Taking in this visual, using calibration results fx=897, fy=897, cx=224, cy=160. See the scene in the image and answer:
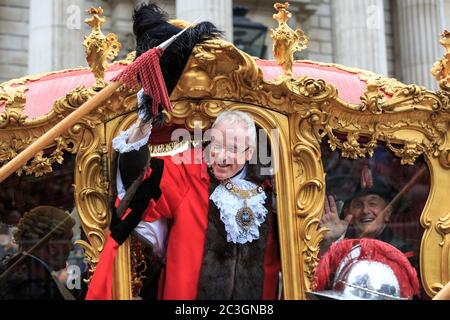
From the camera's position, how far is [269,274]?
5258 millimetres

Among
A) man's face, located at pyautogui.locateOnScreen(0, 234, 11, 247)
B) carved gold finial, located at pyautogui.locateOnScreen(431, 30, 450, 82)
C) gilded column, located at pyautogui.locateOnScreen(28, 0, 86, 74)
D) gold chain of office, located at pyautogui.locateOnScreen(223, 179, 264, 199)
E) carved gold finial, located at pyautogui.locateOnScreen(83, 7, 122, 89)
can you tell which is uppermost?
gilded column, located at pyautogui.locateOnScreen(28, 0, 86, 74)

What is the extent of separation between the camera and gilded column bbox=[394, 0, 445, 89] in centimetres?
2127

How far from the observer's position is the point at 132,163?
4844 millimetres

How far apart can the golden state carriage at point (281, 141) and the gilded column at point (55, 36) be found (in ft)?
37.0

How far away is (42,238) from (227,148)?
1.17 metres

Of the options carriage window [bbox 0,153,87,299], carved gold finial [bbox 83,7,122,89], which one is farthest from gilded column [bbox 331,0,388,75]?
carriage window [bbox 0,153,87,299]

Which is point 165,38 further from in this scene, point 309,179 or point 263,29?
point 263,29

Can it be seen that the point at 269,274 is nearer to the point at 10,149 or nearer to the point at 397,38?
the point at 10,149

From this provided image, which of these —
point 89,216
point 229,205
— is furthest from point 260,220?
point 89,216

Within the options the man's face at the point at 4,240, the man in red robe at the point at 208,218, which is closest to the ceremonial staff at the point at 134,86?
the man in red robe at the point at 208,218

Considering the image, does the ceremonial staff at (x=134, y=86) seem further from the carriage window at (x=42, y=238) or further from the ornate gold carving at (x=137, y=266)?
the ornate gold carving at (x=137, y=266)

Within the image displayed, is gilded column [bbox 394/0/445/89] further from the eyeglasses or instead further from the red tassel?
the red tassel

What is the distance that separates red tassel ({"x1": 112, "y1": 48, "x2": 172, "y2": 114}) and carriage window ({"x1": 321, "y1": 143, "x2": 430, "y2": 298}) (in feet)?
3.65

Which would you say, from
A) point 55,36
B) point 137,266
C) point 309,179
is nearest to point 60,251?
point 137,266
